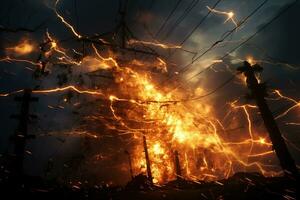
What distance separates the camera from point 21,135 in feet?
69.0

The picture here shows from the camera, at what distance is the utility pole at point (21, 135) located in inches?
766

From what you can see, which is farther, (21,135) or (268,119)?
(21,135)

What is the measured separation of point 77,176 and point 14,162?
247 ft

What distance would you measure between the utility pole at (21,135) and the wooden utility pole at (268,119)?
18091 mm

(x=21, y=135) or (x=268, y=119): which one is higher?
(x=21, y=135)

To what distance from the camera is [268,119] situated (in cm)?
1834

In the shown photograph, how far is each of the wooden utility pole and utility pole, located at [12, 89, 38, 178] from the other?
18.1 meters

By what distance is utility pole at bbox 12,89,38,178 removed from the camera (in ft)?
63.9

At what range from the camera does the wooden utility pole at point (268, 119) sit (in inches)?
670

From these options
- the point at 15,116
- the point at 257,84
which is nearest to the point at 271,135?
the point at 257,84

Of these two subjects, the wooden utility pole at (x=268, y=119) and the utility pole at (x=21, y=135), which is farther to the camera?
the utility pole at (x=21, y=135)

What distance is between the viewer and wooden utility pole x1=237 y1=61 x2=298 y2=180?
55.9 ft

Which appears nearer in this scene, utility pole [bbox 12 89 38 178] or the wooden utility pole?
the wooden utility pole

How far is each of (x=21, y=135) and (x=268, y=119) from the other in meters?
19.1
